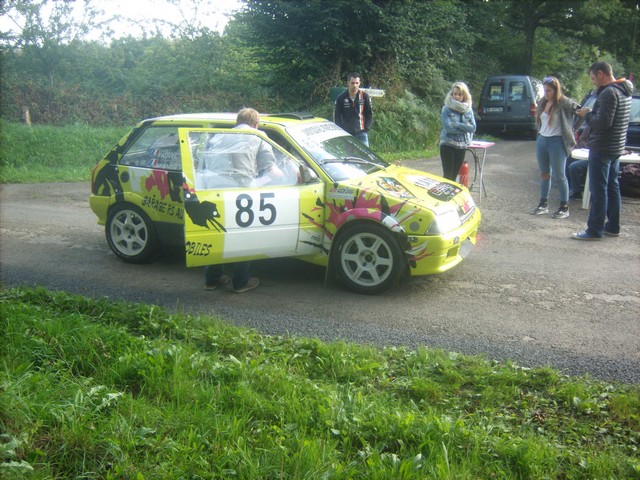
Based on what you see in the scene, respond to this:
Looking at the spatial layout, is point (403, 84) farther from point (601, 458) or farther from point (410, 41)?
point (601, 458)

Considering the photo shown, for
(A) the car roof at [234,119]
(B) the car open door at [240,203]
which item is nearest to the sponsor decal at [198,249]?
(B) the car open door at [240,203]

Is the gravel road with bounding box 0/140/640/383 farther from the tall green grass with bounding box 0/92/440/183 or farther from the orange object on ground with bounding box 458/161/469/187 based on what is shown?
the tall green grass with bounding box 0/92/440/183

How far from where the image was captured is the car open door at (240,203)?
5.87 metres

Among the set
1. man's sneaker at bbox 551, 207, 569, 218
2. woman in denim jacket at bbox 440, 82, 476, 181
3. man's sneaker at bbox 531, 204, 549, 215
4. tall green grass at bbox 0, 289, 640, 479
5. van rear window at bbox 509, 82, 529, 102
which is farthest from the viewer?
van rear window at bbox 509, 82, 529, 102

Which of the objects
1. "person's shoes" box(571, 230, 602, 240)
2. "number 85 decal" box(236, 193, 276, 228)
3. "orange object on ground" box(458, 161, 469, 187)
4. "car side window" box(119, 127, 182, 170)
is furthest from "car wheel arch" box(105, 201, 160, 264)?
"person's shoes" box(571, 230, 602, 240)

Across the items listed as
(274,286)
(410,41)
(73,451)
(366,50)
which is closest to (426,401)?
(73,451)

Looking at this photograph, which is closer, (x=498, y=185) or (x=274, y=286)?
(x=274, y=286)

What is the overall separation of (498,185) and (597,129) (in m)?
4.47

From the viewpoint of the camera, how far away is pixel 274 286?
6555 millimetres

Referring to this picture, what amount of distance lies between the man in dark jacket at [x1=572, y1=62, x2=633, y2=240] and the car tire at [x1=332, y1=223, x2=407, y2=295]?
3.43m

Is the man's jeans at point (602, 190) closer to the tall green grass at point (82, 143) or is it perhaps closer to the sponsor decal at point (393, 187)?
the sponsor decal at point (393, 187)

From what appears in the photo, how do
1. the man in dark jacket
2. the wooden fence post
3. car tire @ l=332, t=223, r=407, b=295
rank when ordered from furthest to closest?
the wooden fence post → the man in dark jacket → car tire @ l=332, t=223, r=407, b=295

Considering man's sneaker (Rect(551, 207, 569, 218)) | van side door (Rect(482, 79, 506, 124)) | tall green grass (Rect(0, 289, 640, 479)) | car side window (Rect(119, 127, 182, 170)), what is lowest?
tall green grass (Rect(0, 289, 640, 479))

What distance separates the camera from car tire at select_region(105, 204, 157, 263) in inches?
277
